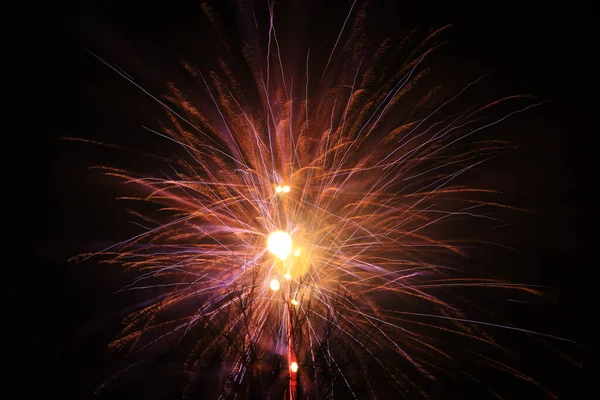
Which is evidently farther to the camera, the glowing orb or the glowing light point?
the glowing orb

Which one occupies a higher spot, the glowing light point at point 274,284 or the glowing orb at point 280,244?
the glowing orb at point 280,244

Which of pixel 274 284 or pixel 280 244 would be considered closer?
pixel 274 284

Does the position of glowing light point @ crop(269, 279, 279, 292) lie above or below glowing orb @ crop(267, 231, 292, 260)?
below

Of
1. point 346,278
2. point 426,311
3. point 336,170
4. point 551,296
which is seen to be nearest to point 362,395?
point 346,278

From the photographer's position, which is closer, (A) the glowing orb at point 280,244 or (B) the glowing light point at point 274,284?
(B) the glowing light point at point 274,284

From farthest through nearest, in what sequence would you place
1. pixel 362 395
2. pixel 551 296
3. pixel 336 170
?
pixel 551 296, pixel 362 395, pixel 336 170

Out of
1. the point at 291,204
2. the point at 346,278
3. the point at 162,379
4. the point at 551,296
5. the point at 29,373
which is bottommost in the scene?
the point at 162,379

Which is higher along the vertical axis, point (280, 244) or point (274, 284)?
point (280, 244)

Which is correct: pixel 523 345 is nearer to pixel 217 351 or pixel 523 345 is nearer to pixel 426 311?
pixel 426 311
